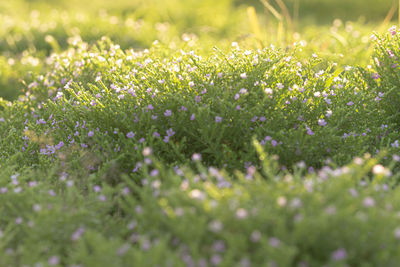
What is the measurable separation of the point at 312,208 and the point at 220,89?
4.55 ft

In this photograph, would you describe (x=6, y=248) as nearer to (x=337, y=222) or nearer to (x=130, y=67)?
(x=337, y=222)

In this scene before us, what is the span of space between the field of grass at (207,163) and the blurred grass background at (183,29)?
0.54 metres

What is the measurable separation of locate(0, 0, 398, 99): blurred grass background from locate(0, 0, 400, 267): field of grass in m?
0.54

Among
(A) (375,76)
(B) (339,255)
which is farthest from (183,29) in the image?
(B) (339,255)

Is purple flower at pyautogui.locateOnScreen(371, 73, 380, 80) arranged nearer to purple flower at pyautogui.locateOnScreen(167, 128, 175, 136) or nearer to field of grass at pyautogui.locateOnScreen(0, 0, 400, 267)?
field of grass at pyautogui.locateOnScreen(0, 0, 400, 267)

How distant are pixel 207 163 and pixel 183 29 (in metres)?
5.72

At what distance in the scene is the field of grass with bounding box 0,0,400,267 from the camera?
203 centimetres

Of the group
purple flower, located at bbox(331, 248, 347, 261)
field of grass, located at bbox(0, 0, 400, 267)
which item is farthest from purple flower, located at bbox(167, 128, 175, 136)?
purple flower, located at bbox(331, 248, 347, 261)

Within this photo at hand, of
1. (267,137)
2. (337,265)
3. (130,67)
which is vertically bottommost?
(337,265)

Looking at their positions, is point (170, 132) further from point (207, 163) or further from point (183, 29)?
point (183, 29)

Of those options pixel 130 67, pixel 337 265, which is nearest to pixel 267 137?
pixel 337 265

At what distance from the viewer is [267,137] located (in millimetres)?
2965

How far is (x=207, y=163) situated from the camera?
329cm

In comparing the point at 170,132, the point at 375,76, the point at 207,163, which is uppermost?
the point at 375,76
